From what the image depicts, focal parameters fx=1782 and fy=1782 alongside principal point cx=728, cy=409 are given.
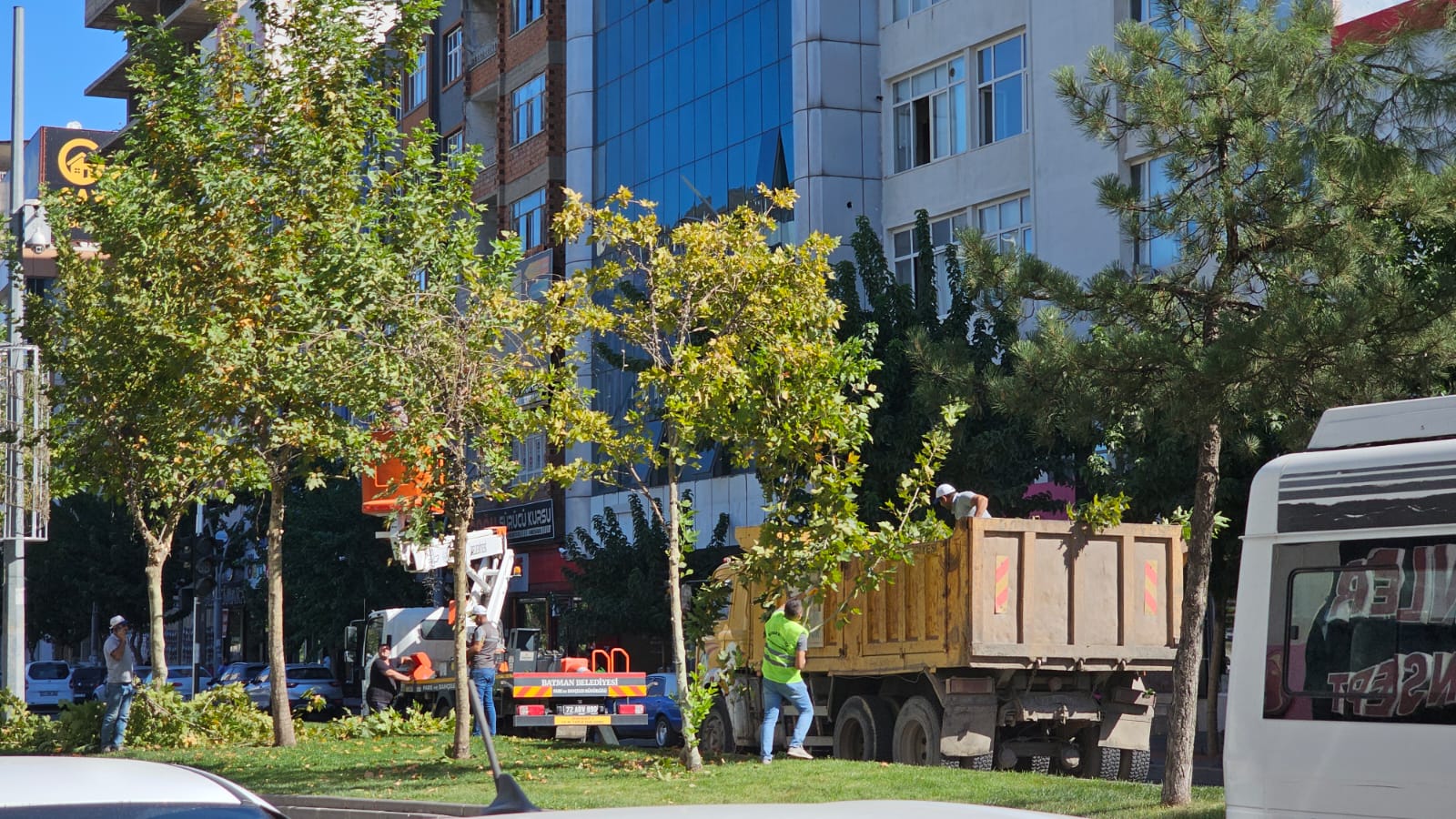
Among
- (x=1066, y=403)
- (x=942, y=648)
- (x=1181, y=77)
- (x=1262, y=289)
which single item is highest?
(x=1181, y=77)

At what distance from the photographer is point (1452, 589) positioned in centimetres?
823

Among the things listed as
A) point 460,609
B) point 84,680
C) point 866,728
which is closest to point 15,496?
point 460,609

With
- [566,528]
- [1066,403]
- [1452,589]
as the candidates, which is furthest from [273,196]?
[566,528]

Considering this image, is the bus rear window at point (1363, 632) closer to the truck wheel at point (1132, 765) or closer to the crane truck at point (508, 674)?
the truck wheel at point (1132, 765)

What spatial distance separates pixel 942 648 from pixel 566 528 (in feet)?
95.3

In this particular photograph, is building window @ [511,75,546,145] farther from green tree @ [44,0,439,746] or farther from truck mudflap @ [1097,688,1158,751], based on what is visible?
truck mudflap @ [1097,688,1158,751]

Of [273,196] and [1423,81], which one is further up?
[273,196]

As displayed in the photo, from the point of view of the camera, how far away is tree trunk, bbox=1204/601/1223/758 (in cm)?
2491

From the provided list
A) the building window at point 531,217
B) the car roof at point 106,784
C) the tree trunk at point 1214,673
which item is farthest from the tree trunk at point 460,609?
the building window at point 531,217

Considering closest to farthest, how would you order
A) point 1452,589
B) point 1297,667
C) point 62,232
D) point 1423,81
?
point 1452,589 < point 1297,667 < point 1423,81 < point 62,232

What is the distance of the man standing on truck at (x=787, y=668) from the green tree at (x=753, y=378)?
0.51 m

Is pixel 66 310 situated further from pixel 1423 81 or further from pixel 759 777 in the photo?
pixel 1423 81

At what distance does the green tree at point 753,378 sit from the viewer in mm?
16266

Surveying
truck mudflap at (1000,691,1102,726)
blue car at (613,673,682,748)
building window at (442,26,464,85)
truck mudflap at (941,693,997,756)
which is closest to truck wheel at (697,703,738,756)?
truck mudflap at (941,693,997,756)
